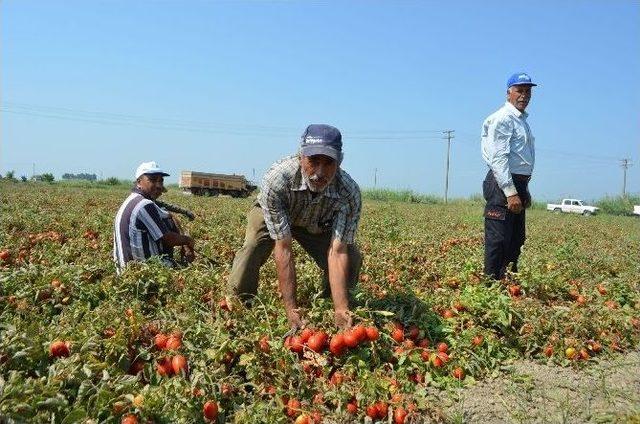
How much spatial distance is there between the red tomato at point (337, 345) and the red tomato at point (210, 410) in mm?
712

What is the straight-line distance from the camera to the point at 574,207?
41000mm

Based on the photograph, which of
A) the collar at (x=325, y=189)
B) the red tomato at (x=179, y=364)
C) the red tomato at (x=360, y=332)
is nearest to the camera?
the red tomato at (x=179, y=364)

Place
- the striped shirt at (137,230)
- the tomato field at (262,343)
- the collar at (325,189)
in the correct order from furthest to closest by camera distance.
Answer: the striped shirt at (137,230), the collar at (325,189), the tomato field at (262,343)

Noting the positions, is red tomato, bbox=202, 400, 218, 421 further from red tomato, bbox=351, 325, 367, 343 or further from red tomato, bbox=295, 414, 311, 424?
red tomato, bbox=351, 325, 367, 343

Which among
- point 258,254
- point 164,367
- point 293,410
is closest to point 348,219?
point 258,254

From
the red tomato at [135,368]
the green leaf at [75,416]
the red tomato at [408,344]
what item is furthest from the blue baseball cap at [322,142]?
the green leaf at [75,416]

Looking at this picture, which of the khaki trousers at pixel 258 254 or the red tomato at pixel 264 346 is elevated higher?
the khaki trousers at pixel 258 254

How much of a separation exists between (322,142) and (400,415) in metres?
1.54

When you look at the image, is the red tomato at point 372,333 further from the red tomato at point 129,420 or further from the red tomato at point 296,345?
the red tomato at point 129,420

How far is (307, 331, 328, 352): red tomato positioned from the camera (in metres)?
3.04

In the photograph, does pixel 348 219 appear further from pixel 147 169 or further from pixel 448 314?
pixel 147 169

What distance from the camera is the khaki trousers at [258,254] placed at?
4039mm

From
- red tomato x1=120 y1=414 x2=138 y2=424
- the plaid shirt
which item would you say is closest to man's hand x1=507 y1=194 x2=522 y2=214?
the plaid shirt

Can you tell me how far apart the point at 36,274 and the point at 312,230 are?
6.74 feet
